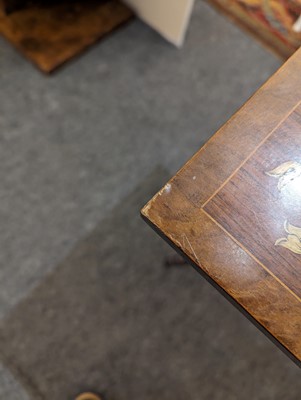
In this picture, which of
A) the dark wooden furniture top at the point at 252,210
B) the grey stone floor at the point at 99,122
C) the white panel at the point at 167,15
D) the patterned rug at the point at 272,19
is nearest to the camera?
the dark wooden furniture top at the point at 252,210

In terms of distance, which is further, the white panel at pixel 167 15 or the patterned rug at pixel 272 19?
the white panel at pixel 167 15

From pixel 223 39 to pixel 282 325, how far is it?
140 centimetres

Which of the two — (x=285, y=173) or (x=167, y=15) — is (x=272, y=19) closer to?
(x=285, y=173)

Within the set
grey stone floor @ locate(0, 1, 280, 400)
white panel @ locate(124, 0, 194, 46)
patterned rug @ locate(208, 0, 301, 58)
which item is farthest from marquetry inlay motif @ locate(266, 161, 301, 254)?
white panel @ locate(124, 0, 194, 46)

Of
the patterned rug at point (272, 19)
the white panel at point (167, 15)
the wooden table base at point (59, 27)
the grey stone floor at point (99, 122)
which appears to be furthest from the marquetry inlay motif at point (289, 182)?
the wooden table base at point (59, 27)

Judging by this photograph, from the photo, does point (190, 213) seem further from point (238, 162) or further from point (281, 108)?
point (281, 108)

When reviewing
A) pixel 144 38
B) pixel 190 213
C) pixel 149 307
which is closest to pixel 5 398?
pixel 149 307

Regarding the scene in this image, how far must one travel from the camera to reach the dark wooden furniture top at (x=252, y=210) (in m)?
0.66

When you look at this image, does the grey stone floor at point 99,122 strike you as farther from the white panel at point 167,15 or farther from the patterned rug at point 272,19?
the patterned rug at point 272,19

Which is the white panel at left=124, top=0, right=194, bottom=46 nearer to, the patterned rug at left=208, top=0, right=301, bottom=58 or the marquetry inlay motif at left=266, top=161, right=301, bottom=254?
the patterned rug at left=208, top=0, right=301, bottom=58

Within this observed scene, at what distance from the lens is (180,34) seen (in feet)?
5.37

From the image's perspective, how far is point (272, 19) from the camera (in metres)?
1.05

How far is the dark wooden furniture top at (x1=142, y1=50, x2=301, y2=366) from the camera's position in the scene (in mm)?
657

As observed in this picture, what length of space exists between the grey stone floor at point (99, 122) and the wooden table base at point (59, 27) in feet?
0.15
